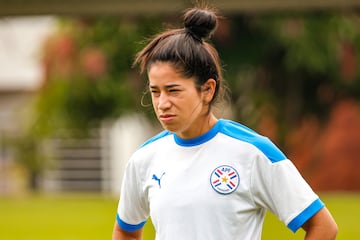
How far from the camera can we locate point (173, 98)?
4.00 m

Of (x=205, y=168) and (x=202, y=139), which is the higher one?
(x=202, y=139)

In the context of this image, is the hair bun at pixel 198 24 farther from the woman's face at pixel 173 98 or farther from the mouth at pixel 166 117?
the mouth at pixel 166 117

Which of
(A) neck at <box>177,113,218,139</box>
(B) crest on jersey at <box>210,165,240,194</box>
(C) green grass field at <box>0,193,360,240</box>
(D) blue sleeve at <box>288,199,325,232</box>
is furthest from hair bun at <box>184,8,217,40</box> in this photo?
(C) green grass field at <box>0,193,360,240</box>

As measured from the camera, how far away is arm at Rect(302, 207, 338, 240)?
3939 mm

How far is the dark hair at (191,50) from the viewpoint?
4055 millimetres

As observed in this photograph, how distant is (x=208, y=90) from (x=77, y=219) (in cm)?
1337

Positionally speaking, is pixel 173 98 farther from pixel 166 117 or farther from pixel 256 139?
pixel 256 139

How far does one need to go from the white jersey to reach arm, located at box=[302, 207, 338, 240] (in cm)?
2

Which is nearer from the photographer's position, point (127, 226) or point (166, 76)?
point (166, 76)

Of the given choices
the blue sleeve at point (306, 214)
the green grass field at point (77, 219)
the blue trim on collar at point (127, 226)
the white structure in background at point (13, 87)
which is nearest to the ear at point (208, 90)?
the blue sleeve at point (306, 214)

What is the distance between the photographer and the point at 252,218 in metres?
4.04

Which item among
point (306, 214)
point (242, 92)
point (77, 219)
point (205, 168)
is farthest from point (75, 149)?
point (306, 214)

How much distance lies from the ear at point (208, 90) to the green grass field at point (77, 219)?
771cm

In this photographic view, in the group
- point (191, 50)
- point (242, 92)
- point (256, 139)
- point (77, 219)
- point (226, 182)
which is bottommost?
point (77, 219)
